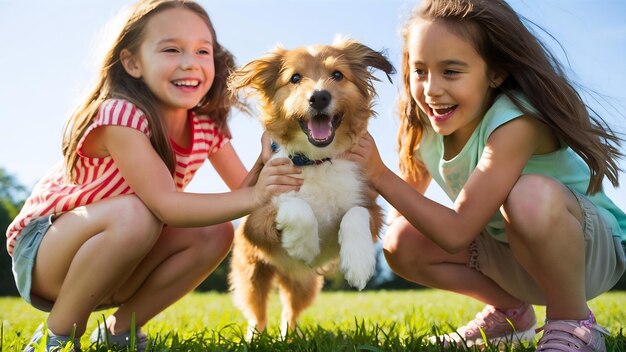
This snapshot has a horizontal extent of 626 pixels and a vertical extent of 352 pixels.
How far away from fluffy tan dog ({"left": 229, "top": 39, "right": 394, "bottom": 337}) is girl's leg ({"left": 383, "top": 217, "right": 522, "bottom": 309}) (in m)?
0.25

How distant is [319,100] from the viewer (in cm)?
286

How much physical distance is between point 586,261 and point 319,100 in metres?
1.54

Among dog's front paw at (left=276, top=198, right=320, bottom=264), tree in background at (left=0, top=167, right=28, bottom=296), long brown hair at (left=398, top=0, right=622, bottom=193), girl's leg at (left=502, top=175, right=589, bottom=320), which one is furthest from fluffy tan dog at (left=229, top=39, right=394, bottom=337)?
tree in background at (left=0, top=167, right=28, bottom=296)

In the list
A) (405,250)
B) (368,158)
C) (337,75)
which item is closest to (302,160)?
(368,158)

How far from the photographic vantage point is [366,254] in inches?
110

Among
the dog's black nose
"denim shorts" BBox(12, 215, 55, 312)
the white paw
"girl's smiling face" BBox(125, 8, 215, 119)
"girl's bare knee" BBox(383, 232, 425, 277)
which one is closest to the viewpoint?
the white paw

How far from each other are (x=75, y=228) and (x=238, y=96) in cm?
108

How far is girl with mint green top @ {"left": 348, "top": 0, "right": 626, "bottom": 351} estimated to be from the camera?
2869 mm

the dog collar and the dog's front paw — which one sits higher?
the dog collar

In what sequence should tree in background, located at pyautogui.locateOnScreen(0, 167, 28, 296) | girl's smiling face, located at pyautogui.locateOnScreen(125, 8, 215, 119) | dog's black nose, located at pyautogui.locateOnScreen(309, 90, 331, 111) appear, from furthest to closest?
tree in background, located at pyautogui.locateOnScreen(0, 167, 28, 296) < girl's smiling face, located at pyautogui.locateOnScreen(125, 8, 215, 119) < dog's black nose, located at pyautogui.locateOnScreen(309, 90, 331, 111)

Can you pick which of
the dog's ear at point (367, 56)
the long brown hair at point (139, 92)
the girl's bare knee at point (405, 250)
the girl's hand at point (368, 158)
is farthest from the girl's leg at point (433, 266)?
the long brown hair at point (139, 92)

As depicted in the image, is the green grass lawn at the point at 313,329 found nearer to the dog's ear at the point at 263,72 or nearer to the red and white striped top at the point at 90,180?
the red and white striped top at the point at 90,180

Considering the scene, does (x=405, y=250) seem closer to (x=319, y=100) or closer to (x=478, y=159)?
(x=478, y=159)

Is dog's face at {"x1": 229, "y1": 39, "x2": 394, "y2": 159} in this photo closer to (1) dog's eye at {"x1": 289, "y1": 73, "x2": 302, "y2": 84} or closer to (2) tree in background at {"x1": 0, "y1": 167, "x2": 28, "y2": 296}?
(1) dog's eye at {"x1": 289, "y1": 73, "x2": 302, "y2": 84}
